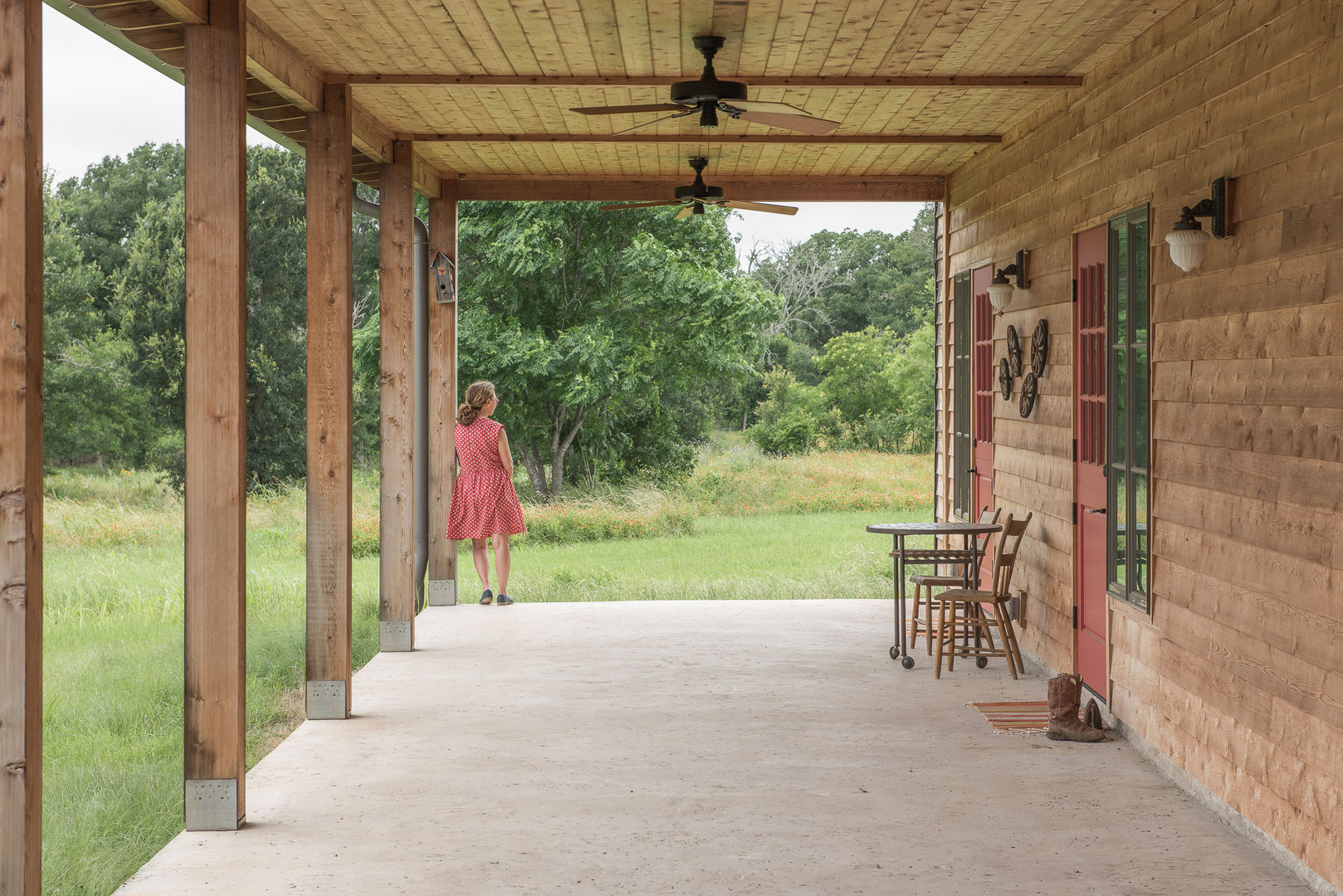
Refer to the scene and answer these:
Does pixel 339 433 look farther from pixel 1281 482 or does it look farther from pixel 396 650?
pixel 1281 482

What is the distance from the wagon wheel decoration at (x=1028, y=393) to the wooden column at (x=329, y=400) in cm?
359

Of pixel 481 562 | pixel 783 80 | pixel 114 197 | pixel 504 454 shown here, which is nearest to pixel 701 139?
pixel 783 80

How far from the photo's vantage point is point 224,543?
4066 mm

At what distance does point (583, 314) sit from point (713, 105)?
11697 mm

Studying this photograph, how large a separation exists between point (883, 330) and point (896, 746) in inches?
786

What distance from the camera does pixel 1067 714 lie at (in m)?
5.26

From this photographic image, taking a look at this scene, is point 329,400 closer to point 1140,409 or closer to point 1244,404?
point 1140,409

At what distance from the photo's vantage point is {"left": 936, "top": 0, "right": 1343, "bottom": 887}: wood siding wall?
11.6ft

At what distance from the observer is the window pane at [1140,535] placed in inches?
199

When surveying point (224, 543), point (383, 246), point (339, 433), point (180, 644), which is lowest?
point (180, 644)

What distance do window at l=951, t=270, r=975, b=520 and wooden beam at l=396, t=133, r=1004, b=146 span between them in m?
1.35

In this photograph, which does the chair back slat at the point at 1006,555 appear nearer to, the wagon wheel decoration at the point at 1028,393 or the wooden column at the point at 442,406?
the wagon wheel decoration at the point at 1028,393

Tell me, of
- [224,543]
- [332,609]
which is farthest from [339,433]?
[224,543]

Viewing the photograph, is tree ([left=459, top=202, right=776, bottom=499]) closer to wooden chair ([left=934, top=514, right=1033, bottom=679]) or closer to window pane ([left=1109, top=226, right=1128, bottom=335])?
wooden chair ([left=934, top=514, right=1033, bottom=679])
